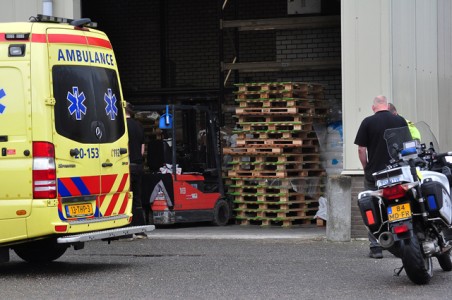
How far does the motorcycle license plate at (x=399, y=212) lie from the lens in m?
8.98

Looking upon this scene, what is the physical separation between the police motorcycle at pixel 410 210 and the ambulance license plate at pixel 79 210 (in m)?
3.03

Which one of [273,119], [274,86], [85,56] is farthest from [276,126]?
[85,56]

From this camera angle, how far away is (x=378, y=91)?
13727 mm

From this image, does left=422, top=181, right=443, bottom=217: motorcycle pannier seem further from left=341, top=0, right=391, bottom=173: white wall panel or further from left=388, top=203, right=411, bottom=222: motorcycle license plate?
left=341, top=0, right=391, bottom=173: white wall panel

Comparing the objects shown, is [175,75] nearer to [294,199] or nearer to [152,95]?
[152,95]

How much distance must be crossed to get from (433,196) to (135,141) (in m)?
5.92

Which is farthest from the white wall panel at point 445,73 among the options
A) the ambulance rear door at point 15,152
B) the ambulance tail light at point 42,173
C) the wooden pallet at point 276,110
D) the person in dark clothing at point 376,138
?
the ambulance rear door at point 15,152

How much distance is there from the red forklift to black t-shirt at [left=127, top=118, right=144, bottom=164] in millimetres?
2427

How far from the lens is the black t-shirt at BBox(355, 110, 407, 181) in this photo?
11.3 metres

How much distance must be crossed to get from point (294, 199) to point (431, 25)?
3.69 m

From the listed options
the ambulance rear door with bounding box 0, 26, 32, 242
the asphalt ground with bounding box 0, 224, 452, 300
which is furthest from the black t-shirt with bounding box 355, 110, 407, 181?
the ambulance rear door with bounding box 0, 26, 32, 242

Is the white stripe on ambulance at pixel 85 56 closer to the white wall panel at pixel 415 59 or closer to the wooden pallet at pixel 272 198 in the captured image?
the white wall panel at pixel 415 59

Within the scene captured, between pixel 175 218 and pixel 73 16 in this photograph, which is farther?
pixel 175 218

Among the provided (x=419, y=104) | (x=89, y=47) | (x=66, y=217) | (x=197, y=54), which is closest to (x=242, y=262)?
(x=66, y=217)
